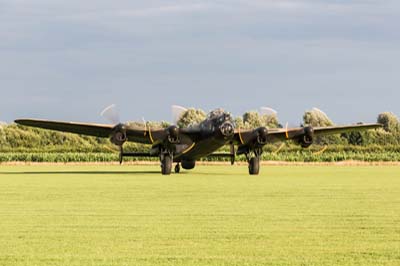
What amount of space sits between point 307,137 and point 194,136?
6.17 meters

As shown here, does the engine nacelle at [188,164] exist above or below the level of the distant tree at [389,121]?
below

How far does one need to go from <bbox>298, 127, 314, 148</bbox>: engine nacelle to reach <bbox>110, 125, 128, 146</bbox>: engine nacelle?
923 cm

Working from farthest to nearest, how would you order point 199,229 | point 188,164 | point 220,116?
1. point 188,164
2. point 220,116
3. point 199,229

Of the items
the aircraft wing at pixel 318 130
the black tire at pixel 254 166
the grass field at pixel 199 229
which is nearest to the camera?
the grass field at pixel 199 229

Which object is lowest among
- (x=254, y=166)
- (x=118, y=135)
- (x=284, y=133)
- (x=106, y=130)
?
(x=254, y=166)

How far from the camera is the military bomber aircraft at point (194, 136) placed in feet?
131

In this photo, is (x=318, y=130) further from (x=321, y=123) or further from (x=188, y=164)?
(x=321, y=123)

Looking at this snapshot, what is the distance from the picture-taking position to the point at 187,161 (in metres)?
45.1

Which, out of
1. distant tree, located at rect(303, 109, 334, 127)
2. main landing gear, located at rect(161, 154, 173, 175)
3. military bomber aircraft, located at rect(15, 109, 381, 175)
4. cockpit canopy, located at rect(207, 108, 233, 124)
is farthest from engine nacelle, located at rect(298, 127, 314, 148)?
distant tree, located at rect(303, 109, 334, 127)

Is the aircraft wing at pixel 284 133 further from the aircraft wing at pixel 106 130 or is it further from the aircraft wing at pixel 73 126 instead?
the aircraft wing at pixel 73 126

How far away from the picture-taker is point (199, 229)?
1380 cm

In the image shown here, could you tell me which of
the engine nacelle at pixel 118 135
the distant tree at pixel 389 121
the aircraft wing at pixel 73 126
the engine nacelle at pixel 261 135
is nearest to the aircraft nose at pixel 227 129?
the engine nacelle at pixel 261 135

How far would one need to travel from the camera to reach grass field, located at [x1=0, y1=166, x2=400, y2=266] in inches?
422

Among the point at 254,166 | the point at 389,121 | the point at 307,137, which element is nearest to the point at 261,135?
the point at 254,166
